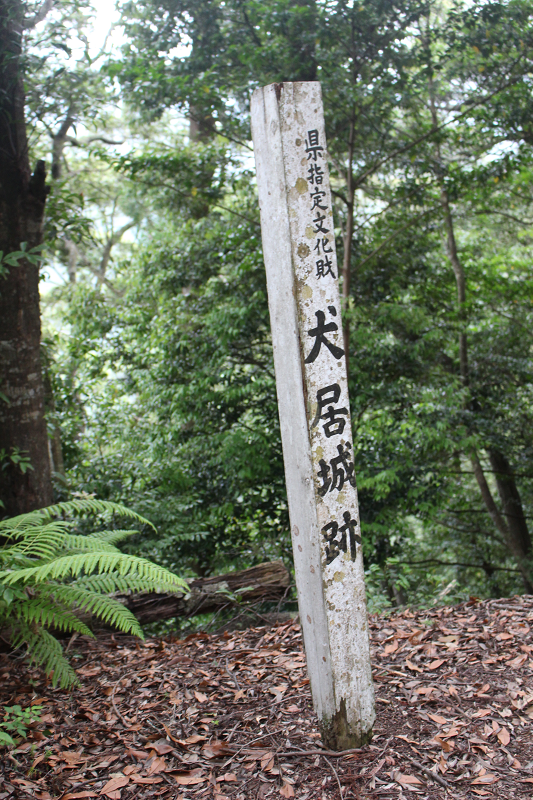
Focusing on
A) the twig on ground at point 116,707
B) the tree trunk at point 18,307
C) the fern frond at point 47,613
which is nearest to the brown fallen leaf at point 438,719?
the twig on ground at point 116,707

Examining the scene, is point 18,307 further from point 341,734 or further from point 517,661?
point 517,661

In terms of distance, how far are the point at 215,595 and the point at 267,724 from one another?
4.99 ft

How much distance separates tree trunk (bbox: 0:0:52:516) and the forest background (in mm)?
339

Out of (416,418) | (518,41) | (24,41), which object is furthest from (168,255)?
(518,41)

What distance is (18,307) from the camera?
167 inches

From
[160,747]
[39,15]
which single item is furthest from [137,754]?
[39,15]

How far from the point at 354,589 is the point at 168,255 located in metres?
5.93

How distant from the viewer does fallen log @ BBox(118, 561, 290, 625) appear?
12.9 feet

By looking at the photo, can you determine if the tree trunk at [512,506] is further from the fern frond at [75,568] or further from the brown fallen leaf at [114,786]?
the brown fallen leaf at [114,786]

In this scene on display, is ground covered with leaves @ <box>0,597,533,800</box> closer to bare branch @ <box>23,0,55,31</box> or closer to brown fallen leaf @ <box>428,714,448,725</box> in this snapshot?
brown fallen leaf @ <box>428,714,448,725</box>

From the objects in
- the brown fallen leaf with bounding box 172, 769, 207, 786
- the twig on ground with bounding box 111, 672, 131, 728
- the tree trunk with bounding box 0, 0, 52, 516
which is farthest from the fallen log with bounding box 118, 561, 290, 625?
the brown fallen leaf with bounding box 172, 769, 207, 786

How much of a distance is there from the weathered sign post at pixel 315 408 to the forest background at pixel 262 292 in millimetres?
2279

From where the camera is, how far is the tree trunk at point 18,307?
414 centimetres

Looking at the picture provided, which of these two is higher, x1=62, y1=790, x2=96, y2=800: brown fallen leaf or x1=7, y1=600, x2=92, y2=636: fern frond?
x1=7, y1=600, x2=92, y2=636: fern frond
